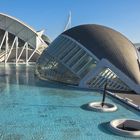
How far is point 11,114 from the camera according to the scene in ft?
41.0

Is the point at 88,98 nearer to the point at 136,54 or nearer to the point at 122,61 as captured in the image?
the point at 122,61

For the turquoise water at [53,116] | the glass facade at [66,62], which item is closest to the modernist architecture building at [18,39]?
the glass facade at [66,62]

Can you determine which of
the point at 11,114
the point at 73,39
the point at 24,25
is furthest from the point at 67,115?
the point at 24,25

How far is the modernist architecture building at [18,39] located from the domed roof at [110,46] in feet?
111

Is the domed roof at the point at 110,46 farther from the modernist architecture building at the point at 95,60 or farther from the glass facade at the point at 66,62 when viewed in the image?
the glass facade at the point at 66,62

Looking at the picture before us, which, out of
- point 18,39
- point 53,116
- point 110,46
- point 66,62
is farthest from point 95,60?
point 18,39

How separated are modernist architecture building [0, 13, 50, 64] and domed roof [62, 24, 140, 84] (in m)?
33.9

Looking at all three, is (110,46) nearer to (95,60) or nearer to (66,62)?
(95,60)

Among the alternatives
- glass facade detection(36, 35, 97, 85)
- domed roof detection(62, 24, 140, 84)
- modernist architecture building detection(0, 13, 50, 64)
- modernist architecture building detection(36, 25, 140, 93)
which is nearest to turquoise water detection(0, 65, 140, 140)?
modernist architecture building detection(36, 25, 140, 93)

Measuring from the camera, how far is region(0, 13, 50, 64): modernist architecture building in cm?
5583

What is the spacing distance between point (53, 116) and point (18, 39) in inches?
1959

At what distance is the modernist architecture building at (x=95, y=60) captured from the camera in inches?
765

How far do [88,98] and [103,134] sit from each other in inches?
249

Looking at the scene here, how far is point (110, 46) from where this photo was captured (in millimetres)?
20656
